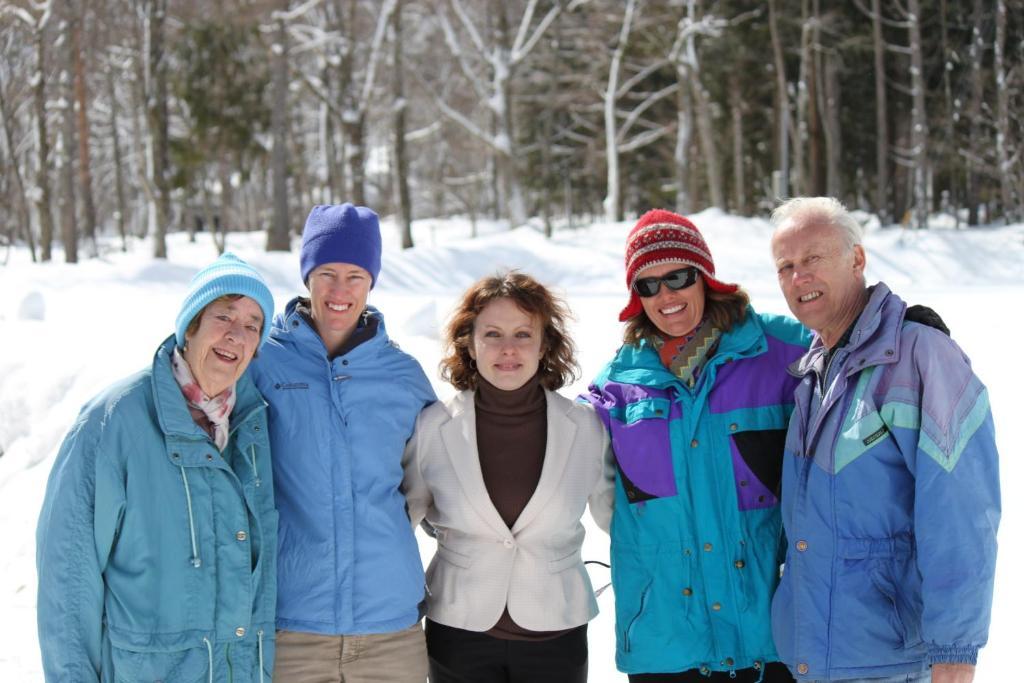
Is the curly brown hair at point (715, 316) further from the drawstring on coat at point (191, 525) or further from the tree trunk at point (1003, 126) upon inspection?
the tree trunk at point (1003, 126)

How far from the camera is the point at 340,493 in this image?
2977 mm

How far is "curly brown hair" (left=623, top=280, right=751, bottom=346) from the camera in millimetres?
3176

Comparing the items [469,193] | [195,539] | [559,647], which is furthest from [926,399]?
[469,193]

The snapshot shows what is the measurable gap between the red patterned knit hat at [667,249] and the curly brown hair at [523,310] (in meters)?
0.25

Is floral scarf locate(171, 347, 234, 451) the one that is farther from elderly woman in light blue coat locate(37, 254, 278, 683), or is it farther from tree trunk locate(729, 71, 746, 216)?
tree trunk locate(729, 71, 746, 216)

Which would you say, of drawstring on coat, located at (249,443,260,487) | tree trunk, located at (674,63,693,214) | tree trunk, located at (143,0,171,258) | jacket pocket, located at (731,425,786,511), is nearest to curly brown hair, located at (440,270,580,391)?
jacket pocket, located at (731,425,786,511)

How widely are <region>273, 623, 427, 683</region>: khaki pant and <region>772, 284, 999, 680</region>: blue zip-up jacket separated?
114 centimetres

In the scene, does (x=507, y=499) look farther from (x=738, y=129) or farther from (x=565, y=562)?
(x=738, y=129)

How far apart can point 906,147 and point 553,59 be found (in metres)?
11.2

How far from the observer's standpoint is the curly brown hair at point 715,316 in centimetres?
318

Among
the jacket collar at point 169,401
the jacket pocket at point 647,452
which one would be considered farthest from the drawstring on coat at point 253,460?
the jacket pocket at point 647,452

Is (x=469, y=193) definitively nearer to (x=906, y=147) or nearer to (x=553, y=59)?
(x=553, y=59)

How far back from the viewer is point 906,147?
3002cm

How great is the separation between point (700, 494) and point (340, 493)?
1083 millimetres
